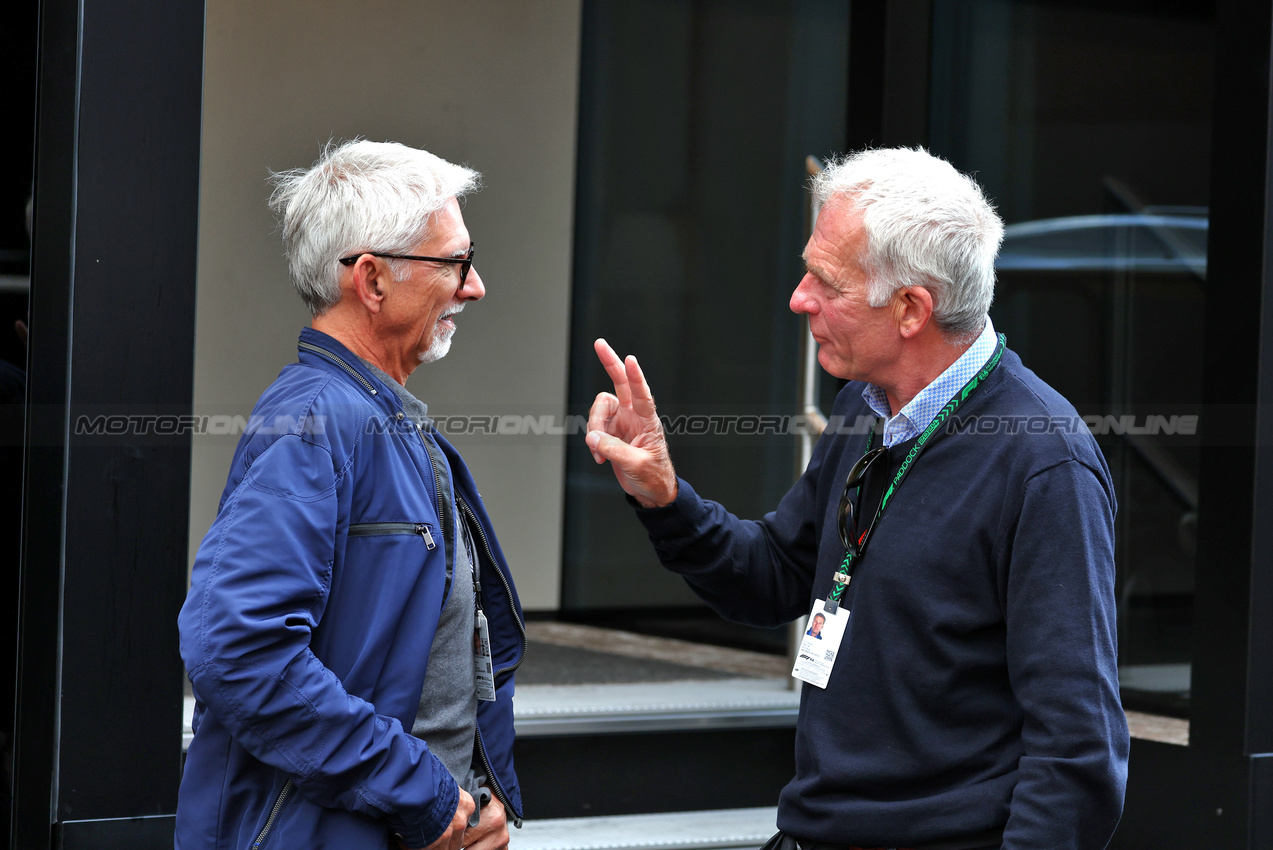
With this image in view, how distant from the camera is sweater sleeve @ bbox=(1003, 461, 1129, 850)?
1464mm

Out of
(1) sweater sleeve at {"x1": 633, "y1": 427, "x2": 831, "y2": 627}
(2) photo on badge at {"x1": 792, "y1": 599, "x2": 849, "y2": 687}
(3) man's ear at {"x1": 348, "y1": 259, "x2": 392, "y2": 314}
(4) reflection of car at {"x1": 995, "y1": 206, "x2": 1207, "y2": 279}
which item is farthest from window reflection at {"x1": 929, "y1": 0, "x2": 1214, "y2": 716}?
(3) man's ear at {"x1": 348, "y1": 259, "x2": 392, "y2": 314}

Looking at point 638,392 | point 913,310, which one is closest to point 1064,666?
point 913,310

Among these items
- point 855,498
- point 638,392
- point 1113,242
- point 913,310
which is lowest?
point 855,498

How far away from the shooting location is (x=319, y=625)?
1.58 meters

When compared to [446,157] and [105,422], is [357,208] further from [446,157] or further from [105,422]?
[446,157]

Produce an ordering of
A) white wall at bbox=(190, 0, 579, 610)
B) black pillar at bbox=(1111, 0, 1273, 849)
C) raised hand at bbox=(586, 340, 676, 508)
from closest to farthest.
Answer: raised hand at bbox=(586, 340, 676, 508)
black pillar at bbox=(1111, 0, 1273, 849)
white wall at bbox=(190, 0, 579, 610)

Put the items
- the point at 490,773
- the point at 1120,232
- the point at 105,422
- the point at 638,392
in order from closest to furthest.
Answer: the point at 490,773
the point at 638,392
the point at 105,422
the point at 1120,232

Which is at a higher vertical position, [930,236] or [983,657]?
[930,236]

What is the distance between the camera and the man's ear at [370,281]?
171 centimetres

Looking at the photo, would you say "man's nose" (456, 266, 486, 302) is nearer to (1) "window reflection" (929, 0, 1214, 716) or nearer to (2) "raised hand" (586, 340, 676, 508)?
(2) "raised hand" (586, 340, 676, 508)

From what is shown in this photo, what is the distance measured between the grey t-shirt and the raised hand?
0.28 m

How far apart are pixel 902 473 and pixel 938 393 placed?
0.43 feet

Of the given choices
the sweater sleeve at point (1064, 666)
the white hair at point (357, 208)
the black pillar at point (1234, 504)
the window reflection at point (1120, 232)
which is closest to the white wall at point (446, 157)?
the window reflection at point (1120, 232)

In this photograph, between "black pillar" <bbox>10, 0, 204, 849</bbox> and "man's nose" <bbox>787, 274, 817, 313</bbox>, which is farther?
"black pillar" <bbox>10, 0, 204, 849</bbox>
